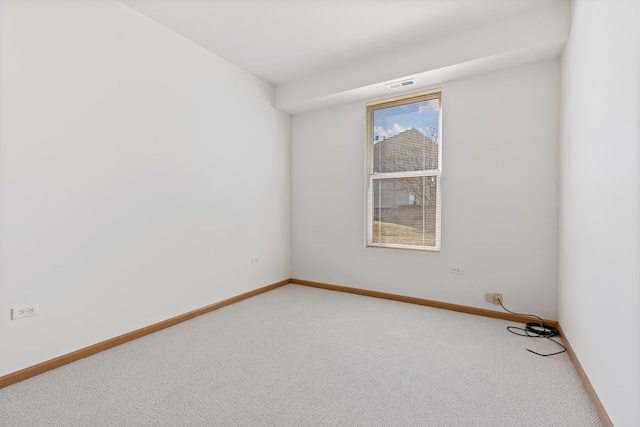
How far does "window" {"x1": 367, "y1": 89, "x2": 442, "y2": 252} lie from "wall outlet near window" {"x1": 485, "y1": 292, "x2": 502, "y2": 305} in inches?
28.1

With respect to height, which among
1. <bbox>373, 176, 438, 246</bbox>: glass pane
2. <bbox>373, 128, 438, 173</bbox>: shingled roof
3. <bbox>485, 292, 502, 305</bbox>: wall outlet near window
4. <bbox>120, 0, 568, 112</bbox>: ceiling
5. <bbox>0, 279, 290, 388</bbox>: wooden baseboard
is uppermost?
<bbox>120, 0, 568, 112</bbox>: ceiling

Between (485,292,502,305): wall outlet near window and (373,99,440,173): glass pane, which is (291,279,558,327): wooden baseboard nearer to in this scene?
(485,292,502,305): wall outlet near window

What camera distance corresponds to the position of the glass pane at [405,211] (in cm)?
362

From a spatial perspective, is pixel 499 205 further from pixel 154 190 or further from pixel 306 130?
pixel 154 190

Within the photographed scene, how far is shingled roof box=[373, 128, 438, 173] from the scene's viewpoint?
362cm

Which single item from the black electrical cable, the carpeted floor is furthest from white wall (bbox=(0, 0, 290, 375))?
the black electrical cable

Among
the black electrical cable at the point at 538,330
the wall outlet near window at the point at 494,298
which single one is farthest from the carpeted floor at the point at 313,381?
the wall outlet near window at the point at 494,298

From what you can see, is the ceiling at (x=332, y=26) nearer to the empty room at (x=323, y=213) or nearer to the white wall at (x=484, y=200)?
the empty room at (x=323, y=213)

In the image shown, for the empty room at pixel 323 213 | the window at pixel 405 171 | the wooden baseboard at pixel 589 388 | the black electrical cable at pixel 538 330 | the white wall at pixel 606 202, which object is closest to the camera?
the white wall at pixel 606 202

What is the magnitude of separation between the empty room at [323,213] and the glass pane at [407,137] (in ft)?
0.09

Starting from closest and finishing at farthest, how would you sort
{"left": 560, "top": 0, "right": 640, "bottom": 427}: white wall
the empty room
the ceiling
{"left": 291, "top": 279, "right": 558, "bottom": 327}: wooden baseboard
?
{"left": 560, "top": 0, "right": 640, "bottom": 427}: white wall → the empty room → the ceiling → {"left": 291, "top": 279, "right": 558, "bottom": 327}: wooden baseboard

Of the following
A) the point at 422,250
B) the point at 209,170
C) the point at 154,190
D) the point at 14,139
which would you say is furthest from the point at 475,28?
the point at 14,139

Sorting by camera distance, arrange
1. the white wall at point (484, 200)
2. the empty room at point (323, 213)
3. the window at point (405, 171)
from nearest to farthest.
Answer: the empty room at point (323, 213)
the white wall at point (484, 200)
the window at point (405, 171)

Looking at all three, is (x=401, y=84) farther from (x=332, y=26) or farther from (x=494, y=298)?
(x=494, y=298)
